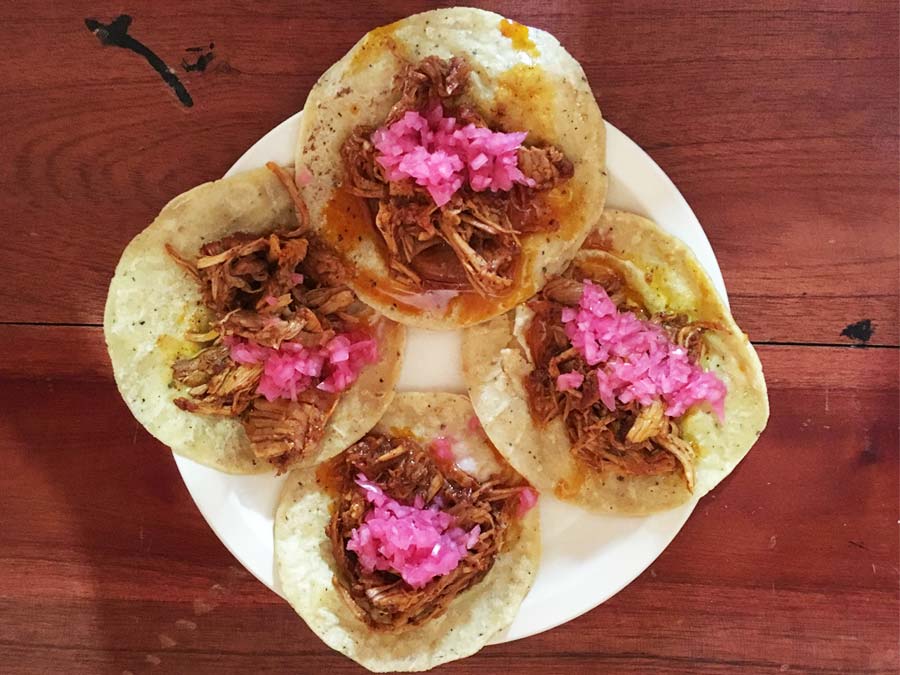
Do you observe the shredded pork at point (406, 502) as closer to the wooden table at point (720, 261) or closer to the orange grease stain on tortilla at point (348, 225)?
the wooden table at point (720, 261)

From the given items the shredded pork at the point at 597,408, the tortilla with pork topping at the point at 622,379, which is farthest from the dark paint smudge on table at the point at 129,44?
the shredded pork at the point at 597,408

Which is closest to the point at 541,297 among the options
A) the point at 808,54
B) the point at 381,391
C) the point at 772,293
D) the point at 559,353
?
the point at 559,353

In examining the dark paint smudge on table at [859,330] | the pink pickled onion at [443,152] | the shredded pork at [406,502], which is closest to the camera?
the pink pickled onion at [443,152]

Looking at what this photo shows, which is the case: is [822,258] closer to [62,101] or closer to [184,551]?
[184,551]

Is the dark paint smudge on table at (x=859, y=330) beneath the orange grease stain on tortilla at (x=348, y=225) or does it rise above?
beneath

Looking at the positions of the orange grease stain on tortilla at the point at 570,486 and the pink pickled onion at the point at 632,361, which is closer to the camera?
the pink pickled onion at the point at 632,361
